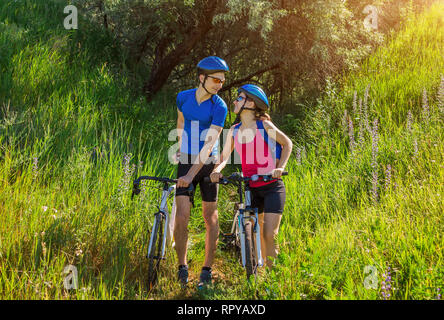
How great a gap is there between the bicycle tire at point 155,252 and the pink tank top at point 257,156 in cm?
105

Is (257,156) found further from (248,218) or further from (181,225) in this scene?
(181,225)

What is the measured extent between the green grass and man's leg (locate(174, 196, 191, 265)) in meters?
0.32

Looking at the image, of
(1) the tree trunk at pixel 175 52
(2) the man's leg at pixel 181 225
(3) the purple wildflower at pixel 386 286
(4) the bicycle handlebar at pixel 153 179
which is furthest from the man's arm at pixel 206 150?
(1) the tree trunk at pixel 175 52

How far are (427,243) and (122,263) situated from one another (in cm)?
285

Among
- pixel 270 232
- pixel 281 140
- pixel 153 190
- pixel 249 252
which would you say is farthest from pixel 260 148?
pixel 153 190

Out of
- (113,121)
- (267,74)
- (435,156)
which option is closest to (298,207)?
(435,156)

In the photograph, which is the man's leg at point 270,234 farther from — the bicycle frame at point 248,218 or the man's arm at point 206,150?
the man's arm at point 206,150

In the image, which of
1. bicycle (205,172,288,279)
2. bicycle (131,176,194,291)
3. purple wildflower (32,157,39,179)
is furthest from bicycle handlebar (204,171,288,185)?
purple wildflower (32,157,39,179)

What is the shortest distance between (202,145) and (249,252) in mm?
1200

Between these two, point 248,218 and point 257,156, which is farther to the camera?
point 257,156

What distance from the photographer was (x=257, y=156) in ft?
15.2

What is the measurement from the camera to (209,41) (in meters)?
9.78

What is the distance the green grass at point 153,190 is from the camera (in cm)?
378
